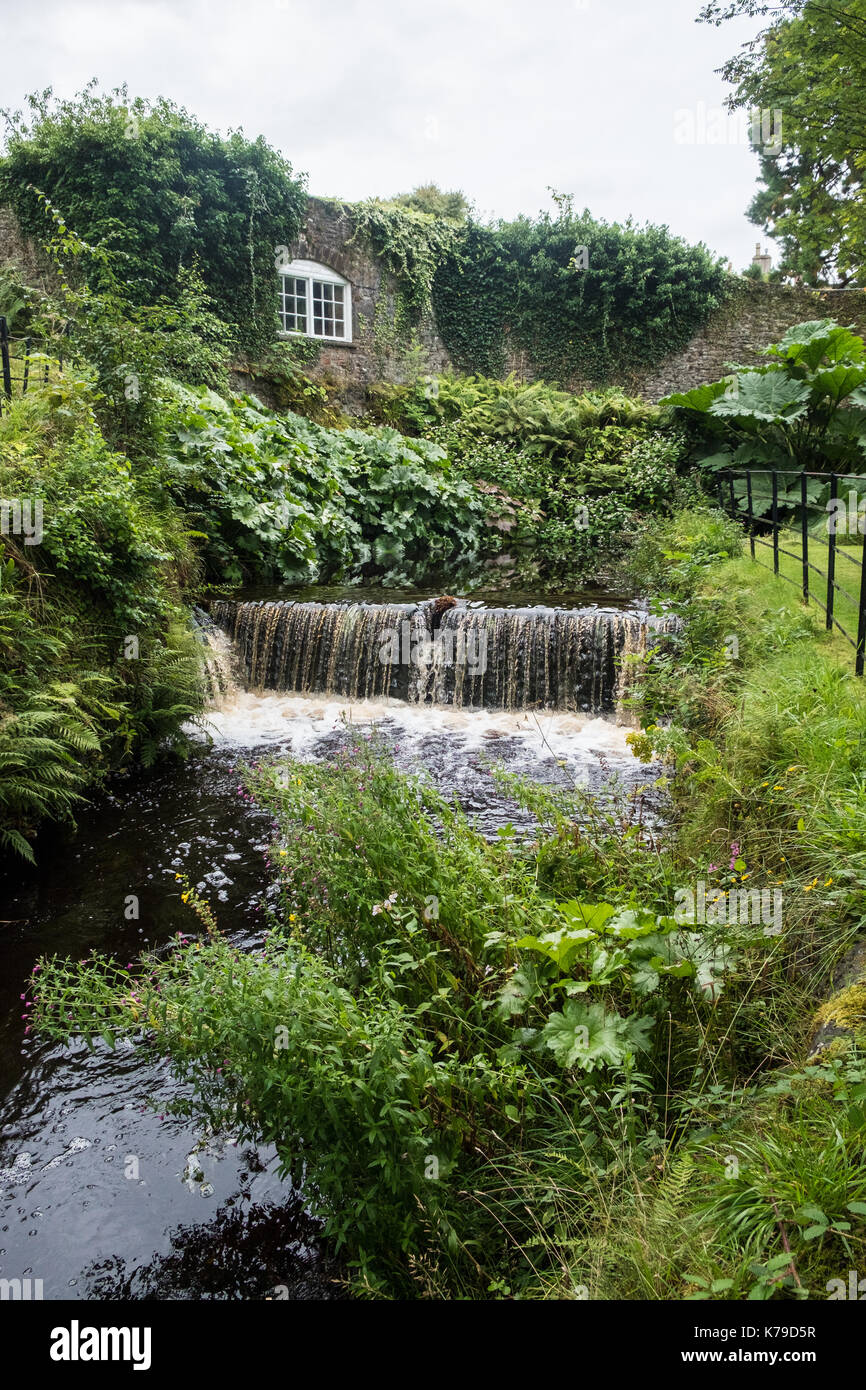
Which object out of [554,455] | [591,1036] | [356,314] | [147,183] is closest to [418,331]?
[356,314]

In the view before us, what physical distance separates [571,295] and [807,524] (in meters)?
11.8

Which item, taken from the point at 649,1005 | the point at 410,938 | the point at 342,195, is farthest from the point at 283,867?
the point at 342,195

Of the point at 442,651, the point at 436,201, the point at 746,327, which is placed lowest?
the point at 442,651

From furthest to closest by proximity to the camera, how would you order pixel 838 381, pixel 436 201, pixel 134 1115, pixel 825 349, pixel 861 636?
1. pixel 436 201
2. pixel 825 349
3. pixel 838 381
4. pixel 861 636
5. pixel 134 1115

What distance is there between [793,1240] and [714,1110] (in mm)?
664

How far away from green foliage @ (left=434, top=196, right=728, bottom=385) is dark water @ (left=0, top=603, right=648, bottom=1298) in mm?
15688

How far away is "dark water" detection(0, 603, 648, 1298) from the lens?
95.3 inches

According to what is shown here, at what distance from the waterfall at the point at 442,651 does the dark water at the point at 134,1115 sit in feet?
6.22

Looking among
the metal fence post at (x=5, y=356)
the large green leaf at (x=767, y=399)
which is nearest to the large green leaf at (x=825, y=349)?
the large green leaf at (x=767, y=399)

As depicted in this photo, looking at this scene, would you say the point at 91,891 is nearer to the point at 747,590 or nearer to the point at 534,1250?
the point at 534,1250

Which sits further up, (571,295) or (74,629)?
(571,295)

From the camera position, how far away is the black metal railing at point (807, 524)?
574 centimetres

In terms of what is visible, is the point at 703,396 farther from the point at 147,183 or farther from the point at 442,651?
the point at 147,183

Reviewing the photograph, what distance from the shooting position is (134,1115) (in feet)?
9.91
